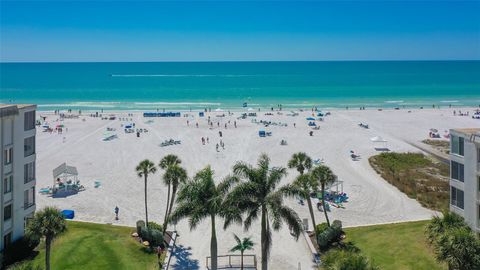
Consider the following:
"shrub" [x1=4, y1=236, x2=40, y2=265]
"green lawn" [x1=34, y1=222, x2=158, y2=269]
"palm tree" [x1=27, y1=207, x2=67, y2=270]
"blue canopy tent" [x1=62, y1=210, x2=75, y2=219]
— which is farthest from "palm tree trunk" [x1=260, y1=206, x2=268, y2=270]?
"blue canopy tent" [x1=62, y1=210, x2=75, y2=219]

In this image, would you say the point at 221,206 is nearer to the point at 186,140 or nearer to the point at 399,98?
the point at 186,140

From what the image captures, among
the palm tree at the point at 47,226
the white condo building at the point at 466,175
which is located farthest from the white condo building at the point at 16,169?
the white condo building at the point at 466,175

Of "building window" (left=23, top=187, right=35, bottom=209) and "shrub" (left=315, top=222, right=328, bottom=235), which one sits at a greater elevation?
"building window" (left=23, top=187, right=35, bottom=209)

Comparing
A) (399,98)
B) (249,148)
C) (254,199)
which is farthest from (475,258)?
(399,98)

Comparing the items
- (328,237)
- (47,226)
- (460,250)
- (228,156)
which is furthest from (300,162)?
(228,156)

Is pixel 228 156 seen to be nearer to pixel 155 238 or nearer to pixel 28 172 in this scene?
pixel 155 238

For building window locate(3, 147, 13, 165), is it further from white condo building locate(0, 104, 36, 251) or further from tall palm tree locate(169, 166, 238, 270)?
tall palm tree locate(169, 166, 238, 270)

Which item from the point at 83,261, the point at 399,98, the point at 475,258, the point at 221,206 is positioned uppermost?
the point at 399,98
